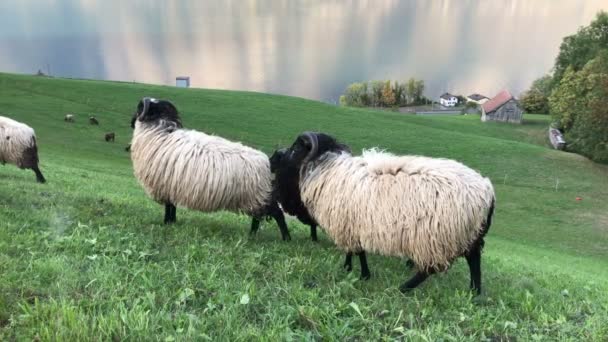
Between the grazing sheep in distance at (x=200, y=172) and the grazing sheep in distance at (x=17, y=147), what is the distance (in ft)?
20.5

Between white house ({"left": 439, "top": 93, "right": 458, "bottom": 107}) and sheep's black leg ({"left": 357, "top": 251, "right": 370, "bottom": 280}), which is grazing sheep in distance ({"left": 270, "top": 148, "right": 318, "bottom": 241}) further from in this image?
white house ({"left": 439, "top": 93, "right": 458, "bottom": 107})

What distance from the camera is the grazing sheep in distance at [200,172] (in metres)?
5.93

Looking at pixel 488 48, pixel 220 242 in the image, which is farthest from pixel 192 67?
pixel 220 242

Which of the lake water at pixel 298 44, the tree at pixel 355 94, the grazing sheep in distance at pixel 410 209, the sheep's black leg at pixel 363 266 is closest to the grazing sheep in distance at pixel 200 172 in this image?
the grazing sheep in distance at pixel 410 209

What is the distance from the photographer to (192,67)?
7856cm

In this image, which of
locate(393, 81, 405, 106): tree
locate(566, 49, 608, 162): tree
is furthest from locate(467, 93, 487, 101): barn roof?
locate(566, 49, 608, 162): tree

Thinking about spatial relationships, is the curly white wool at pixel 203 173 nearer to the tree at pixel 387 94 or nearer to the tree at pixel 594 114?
the tree at pixel 594 114

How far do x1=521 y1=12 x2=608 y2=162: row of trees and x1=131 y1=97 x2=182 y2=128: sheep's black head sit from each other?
116 feet

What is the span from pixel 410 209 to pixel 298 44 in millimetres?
98952

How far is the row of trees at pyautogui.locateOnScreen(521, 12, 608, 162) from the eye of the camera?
33250 mm

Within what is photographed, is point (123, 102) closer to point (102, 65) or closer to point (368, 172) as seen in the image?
point (368, 172)

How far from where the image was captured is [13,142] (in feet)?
36.2

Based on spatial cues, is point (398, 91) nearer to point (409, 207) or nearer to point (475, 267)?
point (475, 267)

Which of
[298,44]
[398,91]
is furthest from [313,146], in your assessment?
[298,44]
